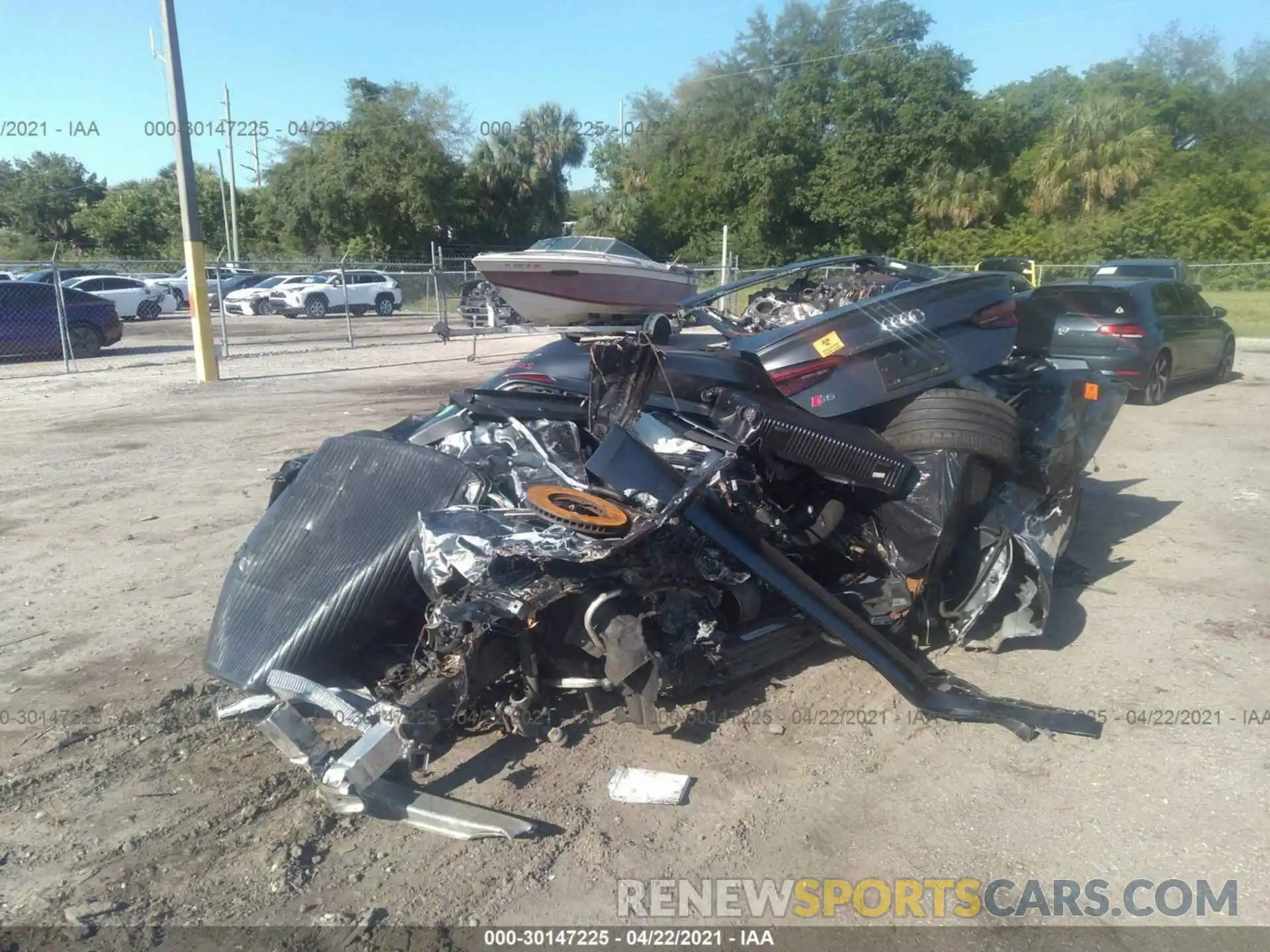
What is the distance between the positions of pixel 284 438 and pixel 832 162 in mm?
36484

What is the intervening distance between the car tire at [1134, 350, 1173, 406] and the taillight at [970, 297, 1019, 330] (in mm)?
7507

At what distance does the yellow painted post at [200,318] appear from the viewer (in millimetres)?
14266

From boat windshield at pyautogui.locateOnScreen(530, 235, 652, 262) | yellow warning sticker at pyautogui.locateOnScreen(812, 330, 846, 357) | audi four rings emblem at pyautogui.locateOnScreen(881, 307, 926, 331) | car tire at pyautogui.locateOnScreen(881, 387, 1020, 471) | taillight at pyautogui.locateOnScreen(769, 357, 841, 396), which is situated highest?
boat windshield at pyautogui.locateOnScreen(530, 235, 652, 262)

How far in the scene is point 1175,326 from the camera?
1217cm

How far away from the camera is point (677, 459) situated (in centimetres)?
418

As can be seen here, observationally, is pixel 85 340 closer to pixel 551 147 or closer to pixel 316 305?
pixel 316 305

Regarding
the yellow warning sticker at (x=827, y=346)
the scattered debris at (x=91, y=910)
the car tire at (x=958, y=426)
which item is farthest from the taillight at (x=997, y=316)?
the scattered debris at (x=91, y=910)

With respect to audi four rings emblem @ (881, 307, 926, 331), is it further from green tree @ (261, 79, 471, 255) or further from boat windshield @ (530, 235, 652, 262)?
green tree @ (261, 79, 471, 255)

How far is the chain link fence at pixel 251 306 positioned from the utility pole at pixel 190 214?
3123 millimetres

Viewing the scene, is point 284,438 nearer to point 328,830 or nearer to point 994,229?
point 328,830

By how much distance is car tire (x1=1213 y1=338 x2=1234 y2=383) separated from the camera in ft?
44.7

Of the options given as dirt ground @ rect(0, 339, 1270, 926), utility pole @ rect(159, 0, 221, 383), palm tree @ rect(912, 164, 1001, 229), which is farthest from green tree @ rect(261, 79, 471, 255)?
dirt ground @ rect(0, 339, 1270, 926)

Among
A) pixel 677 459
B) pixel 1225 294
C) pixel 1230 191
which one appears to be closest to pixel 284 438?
pixel 677 459

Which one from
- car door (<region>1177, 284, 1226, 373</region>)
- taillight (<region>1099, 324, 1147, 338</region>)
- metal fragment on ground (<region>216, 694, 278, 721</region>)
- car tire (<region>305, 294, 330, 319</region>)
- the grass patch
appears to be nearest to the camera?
metal fragment on ground (<region>216, 694, 278, 721</region>)
